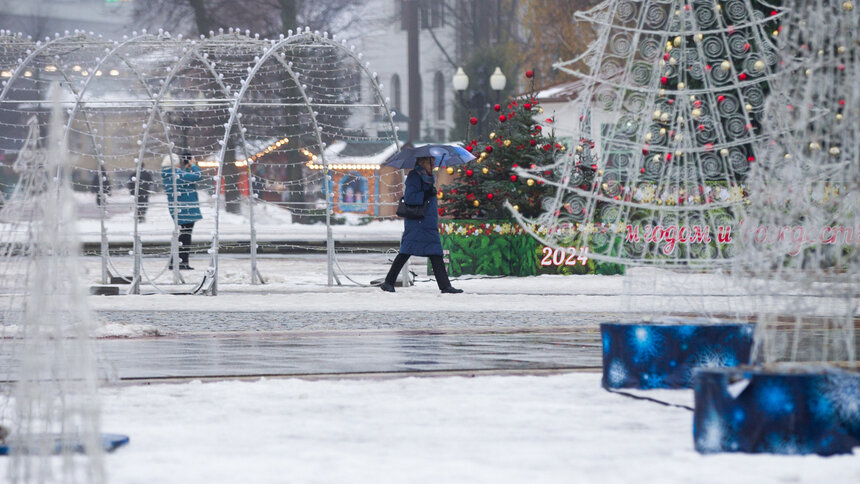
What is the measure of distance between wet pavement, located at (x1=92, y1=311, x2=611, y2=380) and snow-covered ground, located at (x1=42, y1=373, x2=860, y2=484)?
76 cm

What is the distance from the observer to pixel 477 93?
140 feet

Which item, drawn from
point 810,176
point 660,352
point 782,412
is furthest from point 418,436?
point 810,176

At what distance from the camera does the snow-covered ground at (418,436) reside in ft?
18.6

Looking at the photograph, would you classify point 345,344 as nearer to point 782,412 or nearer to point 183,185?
point 782,412

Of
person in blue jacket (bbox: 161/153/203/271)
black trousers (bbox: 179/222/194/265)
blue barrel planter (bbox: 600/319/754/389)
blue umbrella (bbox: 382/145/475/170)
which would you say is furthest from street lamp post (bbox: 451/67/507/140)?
blue barrel planter (bbox: 600/319/754/389)

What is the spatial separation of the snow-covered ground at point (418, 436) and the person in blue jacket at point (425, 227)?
9.13 meters

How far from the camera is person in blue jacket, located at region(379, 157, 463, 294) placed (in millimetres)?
17922

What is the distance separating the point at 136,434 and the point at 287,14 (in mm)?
43083

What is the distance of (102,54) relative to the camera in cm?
2133

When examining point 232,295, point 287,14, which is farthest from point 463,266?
point 287,14

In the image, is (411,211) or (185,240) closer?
(411,211)

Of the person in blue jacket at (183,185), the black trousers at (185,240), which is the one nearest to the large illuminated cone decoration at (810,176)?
the person in blue jacket at (183,185)

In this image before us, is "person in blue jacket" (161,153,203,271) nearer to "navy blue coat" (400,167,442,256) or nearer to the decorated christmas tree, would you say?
"navy blue coat" (400,167,442,256)

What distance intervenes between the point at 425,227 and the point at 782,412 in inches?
479
